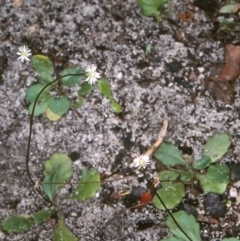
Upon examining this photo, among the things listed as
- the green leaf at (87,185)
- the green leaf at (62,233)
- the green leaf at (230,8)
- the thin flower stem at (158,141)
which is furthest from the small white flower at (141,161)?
the green leaf at (230,8)

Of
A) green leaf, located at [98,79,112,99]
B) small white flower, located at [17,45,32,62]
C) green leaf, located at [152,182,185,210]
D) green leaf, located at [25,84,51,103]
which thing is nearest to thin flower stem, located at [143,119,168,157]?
green leaf, located at [152,182,185,210]

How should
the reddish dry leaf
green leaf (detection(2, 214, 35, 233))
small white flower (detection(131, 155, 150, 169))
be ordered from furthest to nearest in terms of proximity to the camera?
the reddish dry leaf, green leaf (detection(2, 214, 35, 233)), small white flower (detection(131, 155, 150, 169))

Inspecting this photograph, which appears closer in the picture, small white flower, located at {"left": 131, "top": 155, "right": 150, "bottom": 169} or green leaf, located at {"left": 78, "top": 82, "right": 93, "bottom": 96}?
small white flower, located at {"left": 131, "top": 155, "right": 150, "bottom": 169}

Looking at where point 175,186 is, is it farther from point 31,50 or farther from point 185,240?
point 31,50

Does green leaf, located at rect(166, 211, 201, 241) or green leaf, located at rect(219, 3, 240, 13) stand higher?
green leaf, located at rect(219, 3, 240, 13)

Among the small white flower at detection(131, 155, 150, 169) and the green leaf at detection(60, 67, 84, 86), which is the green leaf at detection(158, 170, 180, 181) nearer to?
the small white flower at detection(131, 155, 150, 169)

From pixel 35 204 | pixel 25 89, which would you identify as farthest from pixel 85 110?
pixel 35 204

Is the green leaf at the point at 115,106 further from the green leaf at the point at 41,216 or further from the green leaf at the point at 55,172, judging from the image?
the green leaf at the point at 41,216
